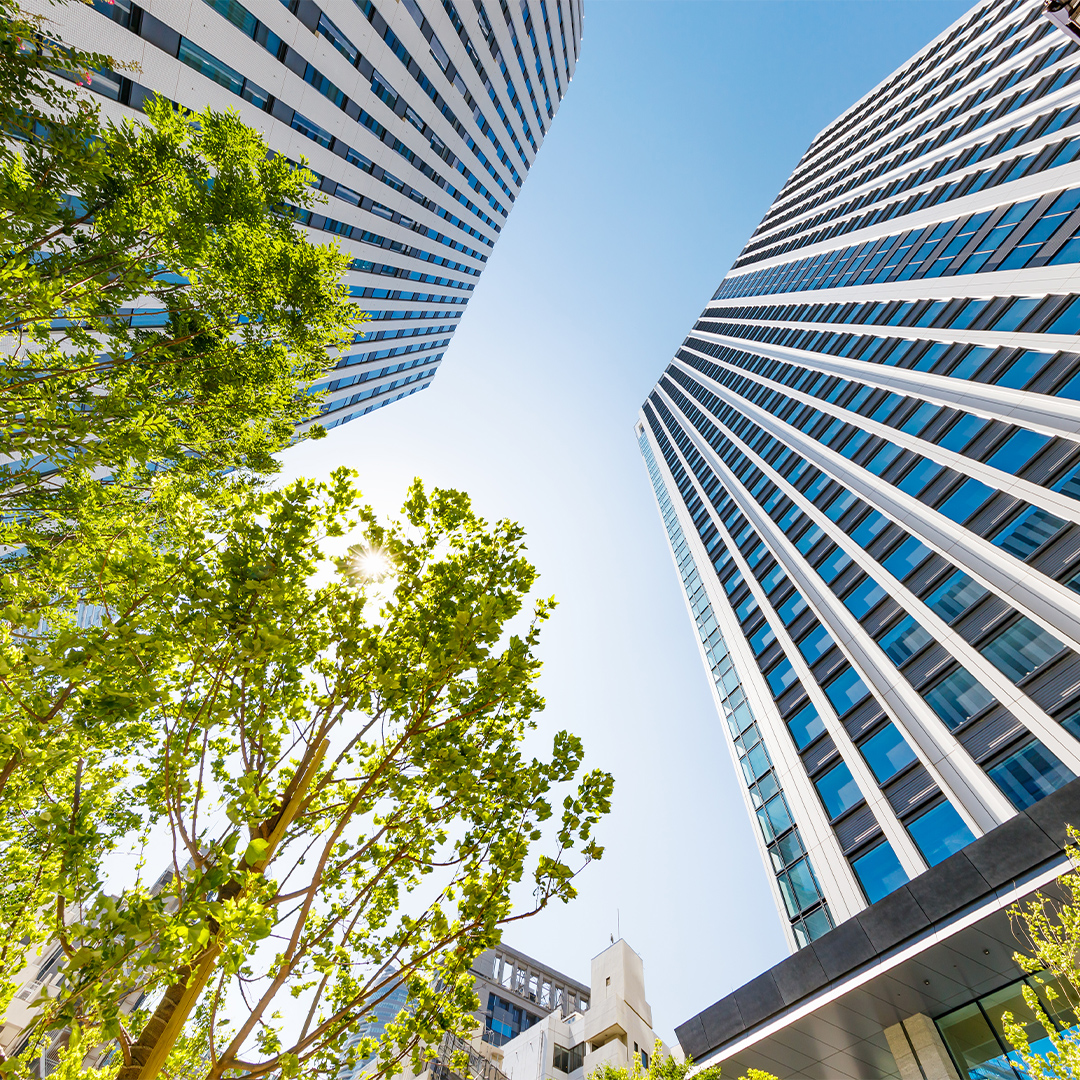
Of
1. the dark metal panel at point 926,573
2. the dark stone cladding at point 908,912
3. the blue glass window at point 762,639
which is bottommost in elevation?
the dark stone cladding at point 908,912

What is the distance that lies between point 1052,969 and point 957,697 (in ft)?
35.0

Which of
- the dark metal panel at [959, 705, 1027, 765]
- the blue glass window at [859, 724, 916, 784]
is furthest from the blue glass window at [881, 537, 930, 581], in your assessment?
the dark metal panel at [959, 705, 1027, 765]

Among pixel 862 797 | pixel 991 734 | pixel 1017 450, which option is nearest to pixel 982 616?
pixel 991 734

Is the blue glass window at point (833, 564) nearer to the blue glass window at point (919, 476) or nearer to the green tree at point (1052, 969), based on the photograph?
the blue glass window at point (919, 476)

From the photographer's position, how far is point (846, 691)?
22.4 metres

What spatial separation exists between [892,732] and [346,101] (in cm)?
3316

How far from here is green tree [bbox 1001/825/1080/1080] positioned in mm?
8320

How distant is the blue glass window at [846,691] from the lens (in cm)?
2175

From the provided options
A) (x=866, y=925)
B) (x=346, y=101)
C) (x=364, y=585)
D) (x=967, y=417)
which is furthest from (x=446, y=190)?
(x=866, y=925)

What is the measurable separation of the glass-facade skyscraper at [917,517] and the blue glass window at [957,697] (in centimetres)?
7

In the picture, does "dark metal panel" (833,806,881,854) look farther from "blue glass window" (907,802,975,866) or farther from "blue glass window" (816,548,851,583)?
"blue glass window" (816,548,851,583)

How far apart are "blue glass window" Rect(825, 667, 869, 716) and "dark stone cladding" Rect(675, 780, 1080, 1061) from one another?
33.6 ft

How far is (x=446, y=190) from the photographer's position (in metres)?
39.2

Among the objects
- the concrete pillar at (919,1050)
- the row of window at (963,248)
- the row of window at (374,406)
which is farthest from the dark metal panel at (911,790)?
the row of window at (374,406)
